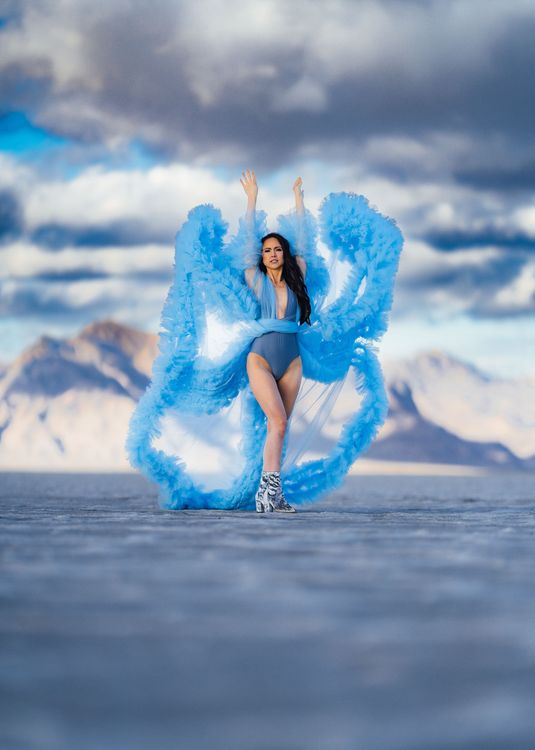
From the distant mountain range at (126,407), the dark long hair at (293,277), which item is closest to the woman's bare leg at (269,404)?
the dark long hair at (293,277)

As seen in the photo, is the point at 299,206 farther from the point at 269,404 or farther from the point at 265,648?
the point at 265,648

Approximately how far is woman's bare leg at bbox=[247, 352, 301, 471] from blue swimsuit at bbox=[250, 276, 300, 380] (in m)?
0.04

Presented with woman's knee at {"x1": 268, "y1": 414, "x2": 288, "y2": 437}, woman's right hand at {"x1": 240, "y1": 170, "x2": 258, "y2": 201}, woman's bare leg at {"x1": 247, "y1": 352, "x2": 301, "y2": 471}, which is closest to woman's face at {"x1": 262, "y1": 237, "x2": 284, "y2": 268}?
woman's right hand at {"x1": 240, "y1": 170, "x2": 258, "y2": 201}

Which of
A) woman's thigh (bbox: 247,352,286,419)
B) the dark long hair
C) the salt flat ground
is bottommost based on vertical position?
the salt flat ground

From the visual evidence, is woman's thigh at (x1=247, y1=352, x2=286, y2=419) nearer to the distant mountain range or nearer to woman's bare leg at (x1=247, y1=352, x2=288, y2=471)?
woman's bare leg at (x1=247, y1=352, x2=288, y2=471)

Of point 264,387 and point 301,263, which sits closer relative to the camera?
point 264,387

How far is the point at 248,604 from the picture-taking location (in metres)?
2.05

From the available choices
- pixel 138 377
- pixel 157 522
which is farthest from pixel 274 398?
pixel 138 377

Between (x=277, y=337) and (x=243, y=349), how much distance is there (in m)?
0.23

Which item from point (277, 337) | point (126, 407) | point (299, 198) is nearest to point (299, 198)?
point (299, 198)

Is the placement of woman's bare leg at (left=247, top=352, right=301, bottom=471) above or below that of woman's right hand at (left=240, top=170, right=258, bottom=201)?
below

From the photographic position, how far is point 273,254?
623 centimetres

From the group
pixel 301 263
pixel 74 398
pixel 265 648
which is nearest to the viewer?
pixel 265 648

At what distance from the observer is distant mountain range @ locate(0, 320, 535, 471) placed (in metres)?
76.1
